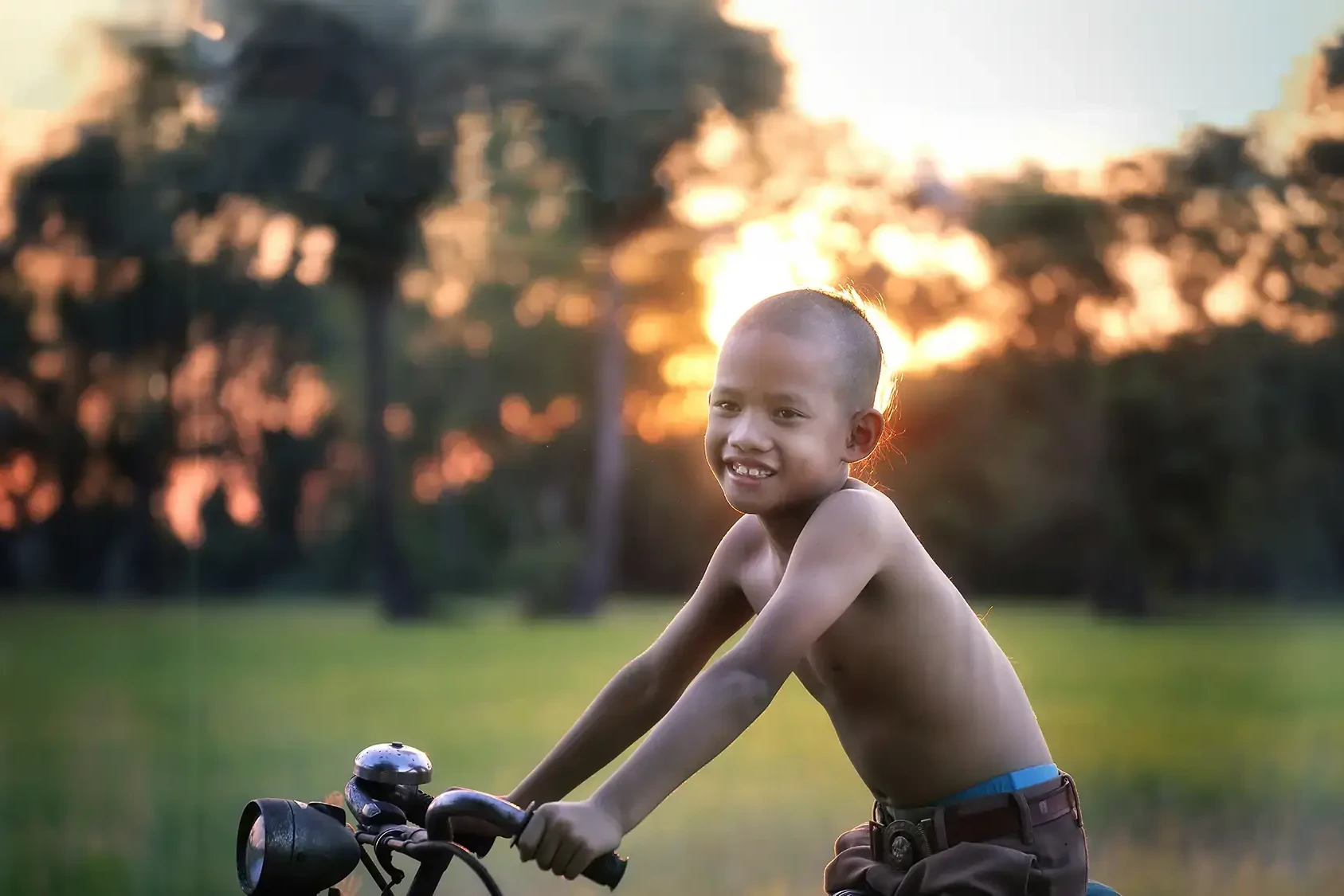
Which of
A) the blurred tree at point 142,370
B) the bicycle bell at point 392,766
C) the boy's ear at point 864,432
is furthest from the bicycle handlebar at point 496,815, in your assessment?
the blurred tree at point 142,370

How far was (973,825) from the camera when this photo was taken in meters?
1.06

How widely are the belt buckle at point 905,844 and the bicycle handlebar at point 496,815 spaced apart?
12.4 inches

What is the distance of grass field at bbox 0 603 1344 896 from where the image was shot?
135 inches

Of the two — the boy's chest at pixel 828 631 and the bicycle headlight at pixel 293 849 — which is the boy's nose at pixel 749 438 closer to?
the boy's chest at pixel 828 631

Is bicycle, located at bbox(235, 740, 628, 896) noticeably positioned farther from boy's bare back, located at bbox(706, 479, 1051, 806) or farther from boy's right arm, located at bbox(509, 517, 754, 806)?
boy's bare back, located at bbox(706, 479, 1051, 806)

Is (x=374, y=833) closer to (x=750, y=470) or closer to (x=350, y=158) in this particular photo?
(x=750, y=470)

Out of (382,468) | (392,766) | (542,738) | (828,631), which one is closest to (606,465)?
(382,468)

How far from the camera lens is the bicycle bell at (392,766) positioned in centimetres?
98

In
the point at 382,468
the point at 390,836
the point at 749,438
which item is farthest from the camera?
the point at 382,468

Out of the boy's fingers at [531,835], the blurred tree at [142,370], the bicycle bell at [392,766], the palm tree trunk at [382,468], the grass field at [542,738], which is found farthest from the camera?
the palm tree trunk at [382,468]

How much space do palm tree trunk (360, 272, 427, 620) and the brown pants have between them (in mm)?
3180

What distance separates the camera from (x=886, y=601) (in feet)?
3.53

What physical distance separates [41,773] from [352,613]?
0.96 metres

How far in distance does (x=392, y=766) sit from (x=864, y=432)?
417mm
